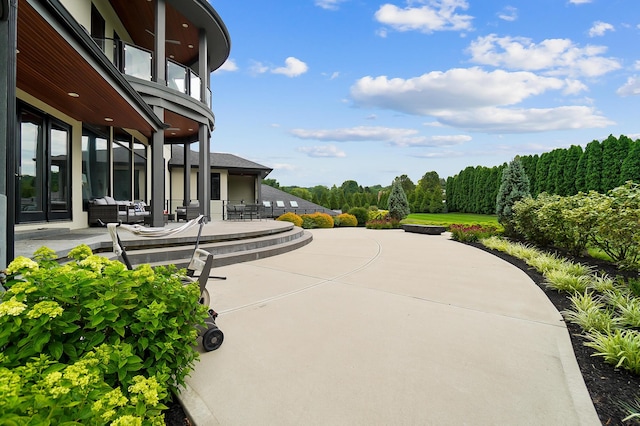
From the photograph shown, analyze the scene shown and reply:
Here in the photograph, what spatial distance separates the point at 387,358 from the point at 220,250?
5.10 meters

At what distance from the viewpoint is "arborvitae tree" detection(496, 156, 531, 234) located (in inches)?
442

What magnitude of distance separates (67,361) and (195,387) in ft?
2.83

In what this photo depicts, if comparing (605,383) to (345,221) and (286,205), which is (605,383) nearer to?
(345,221)

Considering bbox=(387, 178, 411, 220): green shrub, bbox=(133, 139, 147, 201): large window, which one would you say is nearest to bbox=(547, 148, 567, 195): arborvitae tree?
bbox=(387, 178, 411, 220): green shrub

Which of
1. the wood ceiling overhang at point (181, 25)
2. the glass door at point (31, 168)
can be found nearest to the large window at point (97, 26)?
the wood ceiling overhang at point (181, 25)

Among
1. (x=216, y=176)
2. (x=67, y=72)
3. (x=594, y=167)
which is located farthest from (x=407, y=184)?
(x=67, y=72)

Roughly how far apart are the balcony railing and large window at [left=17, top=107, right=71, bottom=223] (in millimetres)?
2563

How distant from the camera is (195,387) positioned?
2316mm

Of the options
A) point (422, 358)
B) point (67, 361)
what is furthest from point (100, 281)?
point (422, 358)

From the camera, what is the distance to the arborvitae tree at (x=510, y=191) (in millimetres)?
11219

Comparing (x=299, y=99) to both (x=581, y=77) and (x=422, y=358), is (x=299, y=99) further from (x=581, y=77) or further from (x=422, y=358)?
(x=422, y=358)

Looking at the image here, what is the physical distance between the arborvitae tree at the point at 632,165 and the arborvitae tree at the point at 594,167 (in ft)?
5.02

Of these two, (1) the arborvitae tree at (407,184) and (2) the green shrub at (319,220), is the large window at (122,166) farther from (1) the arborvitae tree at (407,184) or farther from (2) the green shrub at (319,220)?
(1) the arborvitae tree at (407,184)

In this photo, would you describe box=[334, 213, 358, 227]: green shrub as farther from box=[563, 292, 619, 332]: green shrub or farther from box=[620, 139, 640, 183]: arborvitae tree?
box=[563, 292, 619, 332]: green shrub
